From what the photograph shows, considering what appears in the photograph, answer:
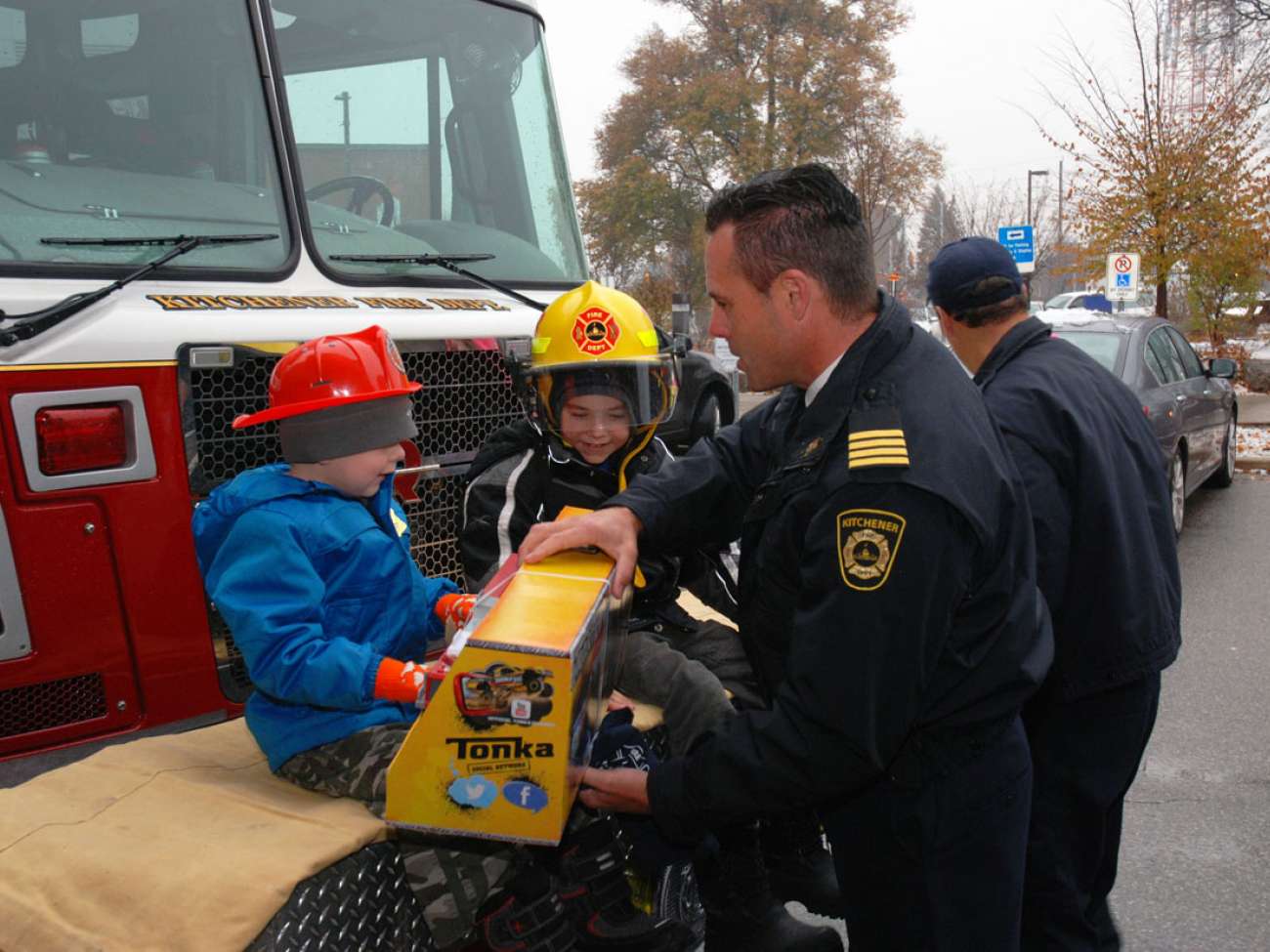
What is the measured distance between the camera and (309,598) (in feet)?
7.45

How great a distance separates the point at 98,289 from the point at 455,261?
51.9 inches

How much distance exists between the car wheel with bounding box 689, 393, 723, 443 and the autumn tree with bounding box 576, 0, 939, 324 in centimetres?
3423

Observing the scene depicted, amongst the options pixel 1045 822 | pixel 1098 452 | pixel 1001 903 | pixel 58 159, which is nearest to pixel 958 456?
pixel 1001 903

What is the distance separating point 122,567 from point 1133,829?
3710mm

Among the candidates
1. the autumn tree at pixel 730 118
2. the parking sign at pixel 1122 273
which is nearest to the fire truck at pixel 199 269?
the parking sign at pixel 1122 273

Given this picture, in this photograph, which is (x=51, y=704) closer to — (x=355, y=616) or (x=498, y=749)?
(x=355, y=616)

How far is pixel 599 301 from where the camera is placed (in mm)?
3131

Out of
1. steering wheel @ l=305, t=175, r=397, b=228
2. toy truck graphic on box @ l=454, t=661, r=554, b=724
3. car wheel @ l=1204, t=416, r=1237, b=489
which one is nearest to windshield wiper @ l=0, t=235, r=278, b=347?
steering wheel @ l=305, t=175, r=397, b=228

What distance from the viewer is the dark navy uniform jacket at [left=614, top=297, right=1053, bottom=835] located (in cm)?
181

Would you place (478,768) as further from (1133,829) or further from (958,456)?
(1133,829)

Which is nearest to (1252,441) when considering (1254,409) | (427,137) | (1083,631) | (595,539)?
(1254,409)

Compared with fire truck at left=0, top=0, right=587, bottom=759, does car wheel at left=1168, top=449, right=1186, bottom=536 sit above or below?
below

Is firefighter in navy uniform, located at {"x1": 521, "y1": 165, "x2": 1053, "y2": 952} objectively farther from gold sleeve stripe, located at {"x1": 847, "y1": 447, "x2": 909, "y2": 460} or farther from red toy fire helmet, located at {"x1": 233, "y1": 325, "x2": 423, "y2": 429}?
red toy fire helmet, located at {"x1": 233, "y1": 325, "x2": 423, "y2": 429}

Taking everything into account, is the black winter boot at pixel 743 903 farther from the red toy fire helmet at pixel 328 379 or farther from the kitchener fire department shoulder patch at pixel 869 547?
the red toy fire helmet at pixel 328 379
